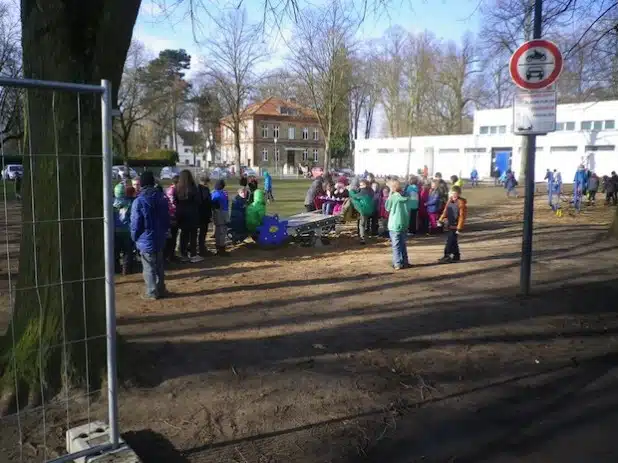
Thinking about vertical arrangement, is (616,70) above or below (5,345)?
above

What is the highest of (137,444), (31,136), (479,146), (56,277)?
(479,146)

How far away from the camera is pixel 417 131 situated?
2322 inches

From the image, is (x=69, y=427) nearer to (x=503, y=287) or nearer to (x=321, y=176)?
(x=503, y=287)

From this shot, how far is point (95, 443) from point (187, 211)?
7.17m

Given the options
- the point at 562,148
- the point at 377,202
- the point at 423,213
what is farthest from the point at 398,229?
the point at 562,148

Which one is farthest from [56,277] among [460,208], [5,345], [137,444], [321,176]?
[321,176]

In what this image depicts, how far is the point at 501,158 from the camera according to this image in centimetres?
5038

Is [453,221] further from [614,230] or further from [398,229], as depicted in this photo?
[614,230]

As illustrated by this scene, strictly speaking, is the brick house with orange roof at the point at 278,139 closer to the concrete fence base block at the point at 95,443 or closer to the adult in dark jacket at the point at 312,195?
the adult in dark jacket at the point at 312,195

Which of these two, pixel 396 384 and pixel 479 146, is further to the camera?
pixel 479 146

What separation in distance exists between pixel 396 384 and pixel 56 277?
2.91 m

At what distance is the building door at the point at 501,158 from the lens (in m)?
49.5

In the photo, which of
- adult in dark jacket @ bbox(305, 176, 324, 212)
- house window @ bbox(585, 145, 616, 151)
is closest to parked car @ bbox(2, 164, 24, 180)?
adult in dark jacket @ bbox(305, 176, 324, 212)

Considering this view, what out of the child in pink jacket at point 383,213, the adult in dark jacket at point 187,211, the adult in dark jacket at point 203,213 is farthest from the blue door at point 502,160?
the adult in dark jacket at point 187,211
